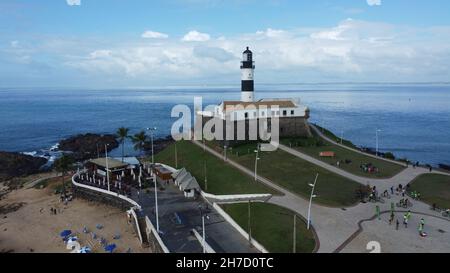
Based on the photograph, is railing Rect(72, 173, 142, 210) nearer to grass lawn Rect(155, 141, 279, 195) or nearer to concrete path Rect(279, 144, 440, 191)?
grass lawn Rect(155, 141, 279, 195)

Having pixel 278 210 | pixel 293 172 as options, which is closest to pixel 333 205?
pixel 278 210

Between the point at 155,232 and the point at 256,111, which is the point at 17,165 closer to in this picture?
the point at 256,111

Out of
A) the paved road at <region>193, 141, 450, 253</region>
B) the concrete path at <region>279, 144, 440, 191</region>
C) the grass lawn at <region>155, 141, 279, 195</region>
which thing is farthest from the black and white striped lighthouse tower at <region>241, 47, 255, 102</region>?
the paved road at <region>193, 141, 450, 253</region>

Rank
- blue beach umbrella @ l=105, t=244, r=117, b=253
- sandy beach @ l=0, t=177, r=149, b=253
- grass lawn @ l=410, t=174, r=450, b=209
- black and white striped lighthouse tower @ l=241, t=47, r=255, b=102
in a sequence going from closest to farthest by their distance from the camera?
blue beach umbrella @ l=105, t=244, r=117, b=253 → sandy beach @ l=0, t=177, r=149, b=253 → grass lawn @ l=410, t=174, r=450, b=209 → black and white striped lighthouse tower @ l=241, t=47, r=255, b=102

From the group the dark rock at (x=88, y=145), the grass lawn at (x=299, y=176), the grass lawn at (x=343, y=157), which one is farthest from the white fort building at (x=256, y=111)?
the dark rock at (x=88, y=145)

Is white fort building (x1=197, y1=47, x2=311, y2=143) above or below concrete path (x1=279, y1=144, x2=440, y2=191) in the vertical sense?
above
